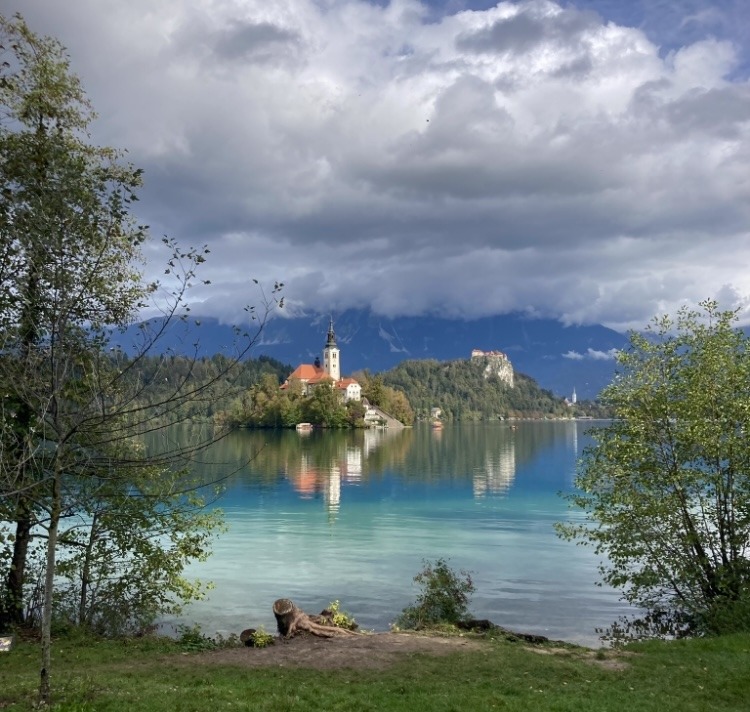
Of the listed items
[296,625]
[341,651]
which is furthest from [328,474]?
[341,651]

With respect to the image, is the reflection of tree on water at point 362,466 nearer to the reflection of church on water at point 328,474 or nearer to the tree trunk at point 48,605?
the reflection of church on water at point 328,474

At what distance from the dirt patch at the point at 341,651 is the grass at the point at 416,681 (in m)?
0.48

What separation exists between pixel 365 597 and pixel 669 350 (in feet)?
51.3

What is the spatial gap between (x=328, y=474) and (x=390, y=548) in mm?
39959

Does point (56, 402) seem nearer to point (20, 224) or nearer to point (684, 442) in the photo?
point (20, 224)

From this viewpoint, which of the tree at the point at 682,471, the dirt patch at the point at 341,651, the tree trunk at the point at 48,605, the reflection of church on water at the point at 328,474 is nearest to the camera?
the tree trunk at the point at 48,605

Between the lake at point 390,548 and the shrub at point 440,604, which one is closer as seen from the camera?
the shrub at point 440,604

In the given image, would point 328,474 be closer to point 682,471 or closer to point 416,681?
point 682,471

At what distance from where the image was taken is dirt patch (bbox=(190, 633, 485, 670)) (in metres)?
15.8

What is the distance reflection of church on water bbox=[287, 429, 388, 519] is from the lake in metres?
0.31

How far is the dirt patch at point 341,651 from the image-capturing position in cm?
1577

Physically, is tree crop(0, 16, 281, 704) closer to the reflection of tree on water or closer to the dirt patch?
the dirt patch

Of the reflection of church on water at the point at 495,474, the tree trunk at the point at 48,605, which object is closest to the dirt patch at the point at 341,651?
the tree trunk at the point at 48,605

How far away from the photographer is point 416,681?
45.8 feet
